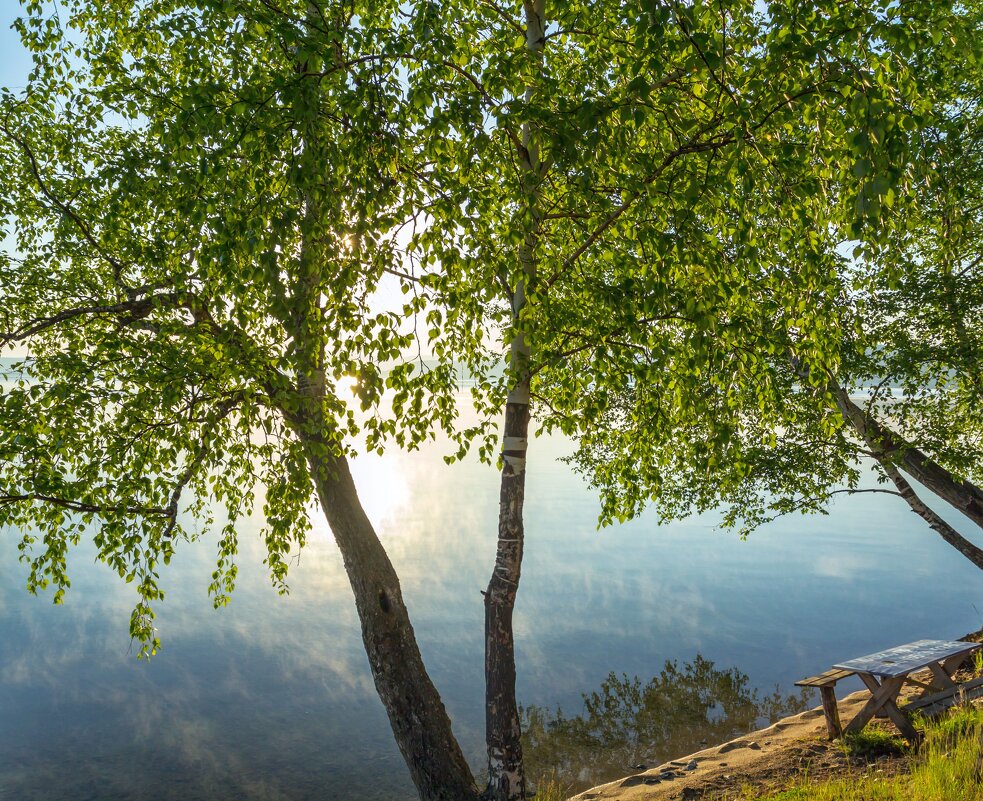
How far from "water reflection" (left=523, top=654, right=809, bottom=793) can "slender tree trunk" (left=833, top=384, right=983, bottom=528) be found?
5.46 meters

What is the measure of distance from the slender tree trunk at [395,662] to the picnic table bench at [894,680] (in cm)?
443

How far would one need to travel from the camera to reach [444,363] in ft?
21.4

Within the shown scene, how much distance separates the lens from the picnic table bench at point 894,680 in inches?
327

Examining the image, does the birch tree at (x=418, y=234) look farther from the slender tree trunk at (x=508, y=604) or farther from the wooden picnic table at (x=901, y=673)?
the wooden picnic table at (x=901, y=673)

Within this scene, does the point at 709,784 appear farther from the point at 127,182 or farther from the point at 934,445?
the point at 127,182

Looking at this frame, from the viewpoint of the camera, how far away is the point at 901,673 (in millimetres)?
8172

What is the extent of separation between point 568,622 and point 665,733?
769 centimetres

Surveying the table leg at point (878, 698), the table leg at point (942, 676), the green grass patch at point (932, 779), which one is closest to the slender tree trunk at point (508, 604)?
the green grass patch at point (932, 779)

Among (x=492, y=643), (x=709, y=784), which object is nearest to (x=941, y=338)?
(x=709, y=784)

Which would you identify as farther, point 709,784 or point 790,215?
point 709,784

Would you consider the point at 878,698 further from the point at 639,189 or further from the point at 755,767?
the point at 639,189

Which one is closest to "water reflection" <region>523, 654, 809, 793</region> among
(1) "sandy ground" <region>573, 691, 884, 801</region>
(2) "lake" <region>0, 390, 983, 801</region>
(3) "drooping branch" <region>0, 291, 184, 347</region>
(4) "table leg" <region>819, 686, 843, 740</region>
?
(2) "lake" <region>0, 390, 983, 801</region>

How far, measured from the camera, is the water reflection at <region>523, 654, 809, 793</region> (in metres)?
12.3

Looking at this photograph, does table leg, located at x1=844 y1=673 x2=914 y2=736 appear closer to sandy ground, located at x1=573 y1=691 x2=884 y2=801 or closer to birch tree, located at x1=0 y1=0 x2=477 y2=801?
sandy ground, located at x1=573 y1=691 x2=884 y2=801
